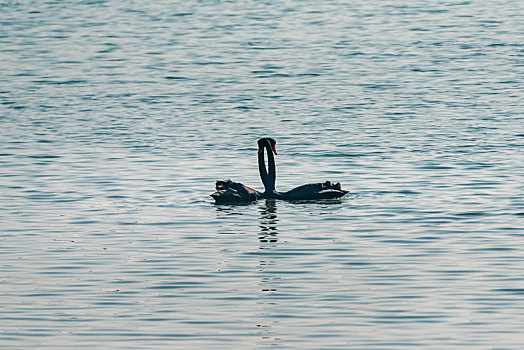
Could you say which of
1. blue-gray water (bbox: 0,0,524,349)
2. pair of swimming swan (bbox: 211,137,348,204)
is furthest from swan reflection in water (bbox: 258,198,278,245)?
pair of swimming swan (bbox: 211,137,348,204)

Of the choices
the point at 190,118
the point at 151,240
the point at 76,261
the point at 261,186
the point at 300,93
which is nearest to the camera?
the point at 76,261

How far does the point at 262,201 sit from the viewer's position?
20719 millimetres

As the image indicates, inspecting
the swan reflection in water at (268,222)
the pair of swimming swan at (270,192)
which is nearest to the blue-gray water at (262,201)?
the swan reflection in water at (268,222)

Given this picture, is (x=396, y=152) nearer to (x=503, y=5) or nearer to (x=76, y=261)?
(x=76, y=261)

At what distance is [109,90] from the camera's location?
3716cm

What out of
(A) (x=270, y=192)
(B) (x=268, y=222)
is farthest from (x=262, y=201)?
(B) (x=268, y=222)

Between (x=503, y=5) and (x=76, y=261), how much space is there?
47.3 metres

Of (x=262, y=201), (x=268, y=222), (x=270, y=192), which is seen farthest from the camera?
(x=262, y=201)

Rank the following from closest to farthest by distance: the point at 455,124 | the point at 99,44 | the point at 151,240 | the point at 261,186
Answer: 1. the point at 151,240
2. the point at 261,186
3. the point at 455,124
4. the point at 99,44

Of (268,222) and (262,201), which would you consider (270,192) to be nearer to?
(262,201)

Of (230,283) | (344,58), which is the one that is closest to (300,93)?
(344,58)

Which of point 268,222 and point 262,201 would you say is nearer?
point 268,222

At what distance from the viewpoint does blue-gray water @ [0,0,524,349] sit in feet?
43.3

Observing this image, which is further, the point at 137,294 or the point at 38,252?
the point at 38,252
